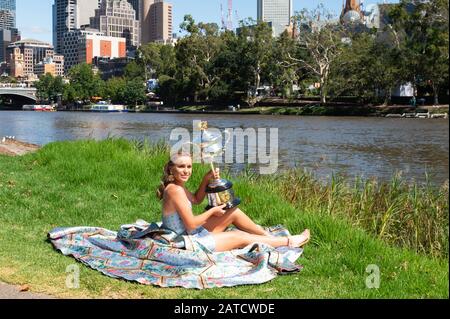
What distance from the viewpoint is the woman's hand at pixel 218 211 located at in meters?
5.52

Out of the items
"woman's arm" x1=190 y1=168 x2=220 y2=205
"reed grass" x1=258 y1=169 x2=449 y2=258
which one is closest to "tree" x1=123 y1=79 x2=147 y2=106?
"reed grass" x1=258 y1=169 x2=449 y2=258

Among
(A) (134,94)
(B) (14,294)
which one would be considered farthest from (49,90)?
(B) (14,294)

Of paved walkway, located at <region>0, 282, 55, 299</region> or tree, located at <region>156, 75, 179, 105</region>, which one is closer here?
paved walkway, located at <region>0, 282, 55, 299</region>

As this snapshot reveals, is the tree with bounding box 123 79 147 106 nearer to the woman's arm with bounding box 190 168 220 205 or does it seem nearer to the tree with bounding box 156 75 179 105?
the tree with bounding box 156 75 179 105

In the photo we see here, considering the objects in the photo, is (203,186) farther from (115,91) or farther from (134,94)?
(115,91)

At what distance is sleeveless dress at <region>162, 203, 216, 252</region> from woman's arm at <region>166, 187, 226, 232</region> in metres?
0.10

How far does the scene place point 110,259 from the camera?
5.64 metres

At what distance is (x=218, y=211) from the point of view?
18.4 feet

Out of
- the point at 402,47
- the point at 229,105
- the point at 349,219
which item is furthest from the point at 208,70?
the point at 349,219

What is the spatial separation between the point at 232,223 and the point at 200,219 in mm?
578

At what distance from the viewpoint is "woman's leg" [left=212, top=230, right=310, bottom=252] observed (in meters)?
5.69

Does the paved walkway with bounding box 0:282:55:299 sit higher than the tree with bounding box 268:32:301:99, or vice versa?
the tree with bounding box 268:32:301:99
